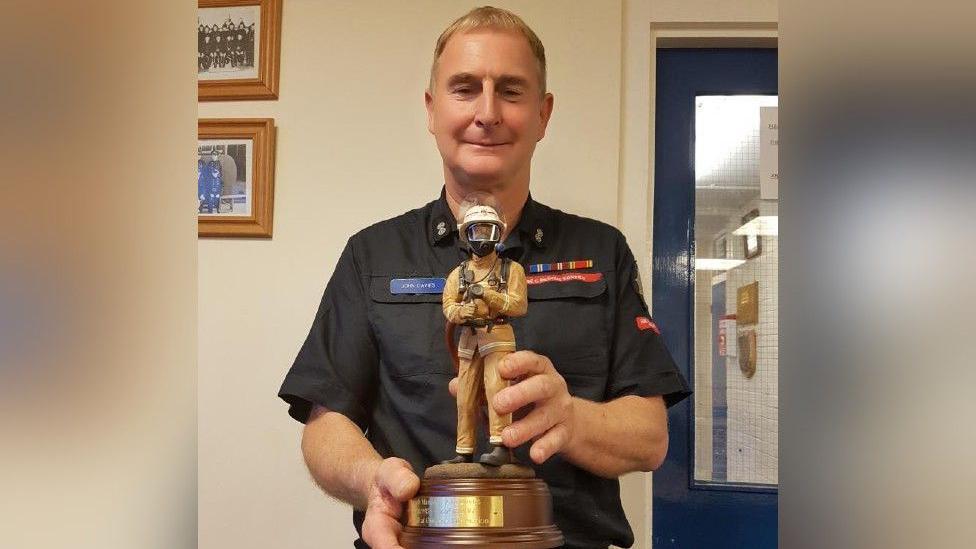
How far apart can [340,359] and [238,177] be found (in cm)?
83

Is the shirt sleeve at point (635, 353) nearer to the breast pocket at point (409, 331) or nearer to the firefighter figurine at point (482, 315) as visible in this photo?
the breast pocket at point (409, 331)

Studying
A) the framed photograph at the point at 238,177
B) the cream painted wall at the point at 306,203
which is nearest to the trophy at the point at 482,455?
the cream painted wall at the point at 306,203

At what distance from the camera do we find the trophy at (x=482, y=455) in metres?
0.89

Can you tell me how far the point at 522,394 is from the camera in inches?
36.3

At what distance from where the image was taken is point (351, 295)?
55.2 inches

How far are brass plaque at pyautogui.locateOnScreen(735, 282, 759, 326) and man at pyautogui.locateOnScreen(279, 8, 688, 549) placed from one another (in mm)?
684

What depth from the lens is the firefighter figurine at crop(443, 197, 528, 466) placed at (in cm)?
95
